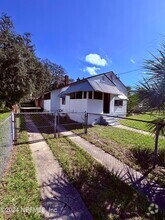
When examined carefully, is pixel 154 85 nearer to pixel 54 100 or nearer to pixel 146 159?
pixel 146 159

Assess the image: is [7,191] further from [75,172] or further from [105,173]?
[105,173]

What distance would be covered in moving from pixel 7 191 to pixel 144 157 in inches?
109

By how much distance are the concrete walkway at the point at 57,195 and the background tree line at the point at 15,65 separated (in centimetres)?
1487

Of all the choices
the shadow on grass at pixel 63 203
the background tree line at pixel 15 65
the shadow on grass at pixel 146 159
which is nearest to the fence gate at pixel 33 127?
the shadow on grass at pixel 63 203

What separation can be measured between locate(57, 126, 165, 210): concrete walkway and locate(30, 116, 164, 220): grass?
0.18 metres

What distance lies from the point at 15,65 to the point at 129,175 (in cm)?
1673

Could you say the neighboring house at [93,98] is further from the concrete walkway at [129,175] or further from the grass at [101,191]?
the grass at [101,191]

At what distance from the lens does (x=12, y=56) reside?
16.7 meters

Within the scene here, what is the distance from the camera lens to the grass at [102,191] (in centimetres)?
259

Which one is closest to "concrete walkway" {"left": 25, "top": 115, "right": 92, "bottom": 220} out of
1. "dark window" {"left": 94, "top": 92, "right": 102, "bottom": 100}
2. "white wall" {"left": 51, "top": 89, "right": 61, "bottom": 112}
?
"dark window" {"left": 94, "top": 92, "right": 102, "bottom": 100}

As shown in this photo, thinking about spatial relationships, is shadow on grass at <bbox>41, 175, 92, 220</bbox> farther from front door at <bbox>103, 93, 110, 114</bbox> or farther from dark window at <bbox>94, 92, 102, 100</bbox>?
front door at <bbox>103, 93, 110, 114</bbox>

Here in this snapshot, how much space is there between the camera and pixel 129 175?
3.04 m

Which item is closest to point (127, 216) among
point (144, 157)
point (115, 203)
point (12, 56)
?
point (115, 203)

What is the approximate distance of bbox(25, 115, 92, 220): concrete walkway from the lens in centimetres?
254
